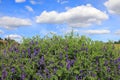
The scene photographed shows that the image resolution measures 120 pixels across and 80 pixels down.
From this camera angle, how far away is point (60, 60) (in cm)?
538

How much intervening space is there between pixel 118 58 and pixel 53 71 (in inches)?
61.2

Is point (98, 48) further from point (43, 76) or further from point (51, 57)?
point (43, 76)

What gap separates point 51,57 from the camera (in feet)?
17.7

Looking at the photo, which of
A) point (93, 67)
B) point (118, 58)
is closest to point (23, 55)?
point (93, 67)

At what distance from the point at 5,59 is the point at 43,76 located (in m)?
1.14

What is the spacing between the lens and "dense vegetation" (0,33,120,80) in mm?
5176

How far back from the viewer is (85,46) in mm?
5688

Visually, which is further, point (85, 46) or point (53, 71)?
point (85, 46)

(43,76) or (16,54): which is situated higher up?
(16,54)

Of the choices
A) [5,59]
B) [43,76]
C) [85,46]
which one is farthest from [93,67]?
[5,59]

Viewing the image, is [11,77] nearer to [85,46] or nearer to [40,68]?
[40,68]

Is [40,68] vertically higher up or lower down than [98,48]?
lower down

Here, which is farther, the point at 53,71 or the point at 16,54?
the point at 16,54

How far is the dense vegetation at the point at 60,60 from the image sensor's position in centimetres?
518
